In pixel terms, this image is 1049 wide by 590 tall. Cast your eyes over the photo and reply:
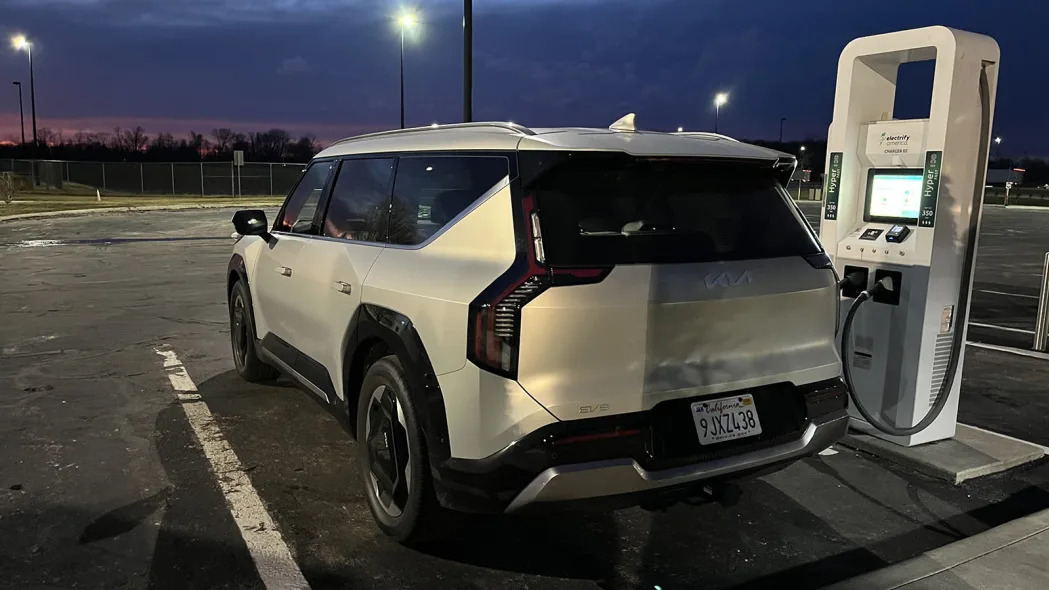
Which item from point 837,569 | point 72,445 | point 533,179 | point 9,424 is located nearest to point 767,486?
point 837,569

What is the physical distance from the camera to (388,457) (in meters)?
3.47

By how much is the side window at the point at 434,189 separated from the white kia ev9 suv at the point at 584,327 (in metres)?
0.01

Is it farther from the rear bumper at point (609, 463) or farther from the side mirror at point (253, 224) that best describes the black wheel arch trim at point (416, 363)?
the side mirror at point (253, 224)

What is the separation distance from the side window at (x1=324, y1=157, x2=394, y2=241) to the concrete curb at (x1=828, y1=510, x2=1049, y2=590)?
2.60m

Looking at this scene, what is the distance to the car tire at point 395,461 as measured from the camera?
3188 millimetres

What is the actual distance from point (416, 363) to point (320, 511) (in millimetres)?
1224

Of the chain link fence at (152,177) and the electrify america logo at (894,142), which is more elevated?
the electrify america logo at (894,142)

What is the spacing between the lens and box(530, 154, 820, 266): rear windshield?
285 centimetres

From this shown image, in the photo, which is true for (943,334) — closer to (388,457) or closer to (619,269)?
(619,269)

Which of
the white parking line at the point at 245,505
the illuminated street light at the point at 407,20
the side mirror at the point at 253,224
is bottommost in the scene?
the white parking line at the point at 245,505

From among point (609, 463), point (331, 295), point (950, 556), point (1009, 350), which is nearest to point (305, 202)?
point (331, 295)

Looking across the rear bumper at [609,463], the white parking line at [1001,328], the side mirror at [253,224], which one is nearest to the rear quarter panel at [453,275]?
the rear bumper at [609,463]

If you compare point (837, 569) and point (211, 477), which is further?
point (211, 477)

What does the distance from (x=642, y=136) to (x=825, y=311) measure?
109cm
